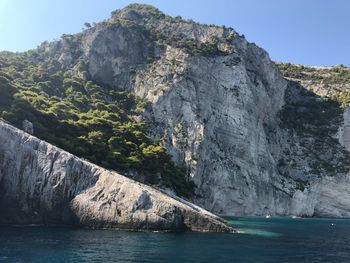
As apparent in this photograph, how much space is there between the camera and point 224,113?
127 metres

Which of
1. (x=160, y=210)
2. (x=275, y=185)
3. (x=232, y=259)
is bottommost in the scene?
(x=232, y=259)

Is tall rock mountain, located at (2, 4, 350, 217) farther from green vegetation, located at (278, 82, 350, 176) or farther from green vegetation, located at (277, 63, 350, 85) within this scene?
green vegetation, located at (277, 63, 350, 85)

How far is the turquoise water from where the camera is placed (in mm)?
35875

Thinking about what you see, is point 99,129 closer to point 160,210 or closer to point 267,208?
point 160,210

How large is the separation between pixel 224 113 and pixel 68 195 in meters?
78.2

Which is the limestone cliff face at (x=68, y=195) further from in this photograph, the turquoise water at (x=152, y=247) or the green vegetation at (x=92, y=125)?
the green vegetation at (x=92, y=125)

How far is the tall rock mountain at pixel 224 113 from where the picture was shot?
117m

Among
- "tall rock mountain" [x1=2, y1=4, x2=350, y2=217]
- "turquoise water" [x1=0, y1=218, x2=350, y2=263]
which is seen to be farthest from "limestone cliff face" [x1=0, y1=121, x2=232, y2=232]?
"tall rock mountain" [x1=2, y1=4, x2=350, y2=217]

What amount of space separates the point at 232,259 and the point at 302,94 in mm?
133810

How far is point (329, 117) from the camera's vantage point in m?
148

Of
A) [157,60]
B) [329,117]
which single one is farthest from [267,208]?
[157,60]

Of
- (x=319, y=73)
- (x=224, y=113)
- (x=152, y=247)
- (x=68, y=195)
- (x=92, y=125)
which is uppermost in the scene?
(x=319, y=73)

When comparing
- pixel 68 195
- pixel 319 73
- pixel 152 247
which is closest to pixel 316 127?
pixel 319 73

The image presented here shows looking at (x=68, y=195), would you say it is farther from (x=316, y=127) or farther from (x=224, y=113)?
(x=316, y=127)
